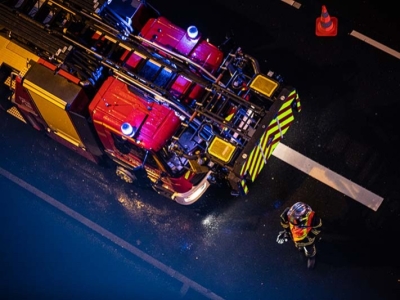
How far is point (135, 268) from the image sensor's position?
506 inches

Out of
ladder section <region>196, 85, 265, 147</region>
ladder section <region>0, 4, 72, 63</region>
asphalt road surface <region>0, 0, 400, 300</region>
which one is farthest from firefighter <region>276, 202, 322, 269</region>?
ladder section <region>0, 4, 72, 63</region>

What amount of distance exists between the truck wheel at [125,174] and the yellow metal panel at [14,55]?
2530mm

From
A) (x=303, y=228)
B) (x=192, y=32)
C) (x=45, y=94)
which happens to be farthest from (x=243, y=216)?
(x=45, y=94)

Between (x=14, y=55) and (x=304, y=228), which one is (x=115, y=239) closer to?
(x=304, y=228)

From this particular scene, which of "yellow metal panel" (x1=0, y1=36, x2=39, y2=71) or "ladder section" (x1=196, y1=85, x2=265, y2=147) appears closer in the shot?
"ladder section" (x1=196, y1=85, x2=265, y2=147)

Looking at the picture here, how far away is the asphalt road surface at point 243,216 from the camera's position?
12.7 m

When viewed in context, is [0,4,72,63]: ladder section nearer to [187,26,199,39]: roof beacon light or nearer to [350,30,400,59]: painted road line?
[187,26,199,39]: roof beacon light

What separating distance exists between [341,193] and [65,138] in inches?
205

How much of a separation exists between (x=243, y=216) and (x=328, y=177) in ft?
5.79

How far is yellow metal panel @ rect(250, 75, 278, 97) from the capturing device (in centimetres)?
1065

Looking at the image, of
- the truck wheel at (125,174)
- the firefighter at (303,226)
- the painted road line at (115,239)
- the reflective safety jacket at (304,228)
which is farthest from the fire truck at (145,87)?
the painted road line at (115,239)

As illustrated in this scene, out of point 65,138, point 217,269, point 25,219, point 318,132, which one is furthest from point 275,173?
point 25,219

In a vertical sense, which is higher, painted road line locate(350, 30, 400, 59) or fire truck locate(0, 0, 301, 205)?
painted road line locate(350, 30, 400, 59)

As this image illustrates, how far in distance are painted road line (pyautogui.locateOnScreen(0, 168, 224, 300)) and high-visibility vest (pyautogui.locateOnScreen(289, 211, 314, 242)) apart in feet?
6.16
